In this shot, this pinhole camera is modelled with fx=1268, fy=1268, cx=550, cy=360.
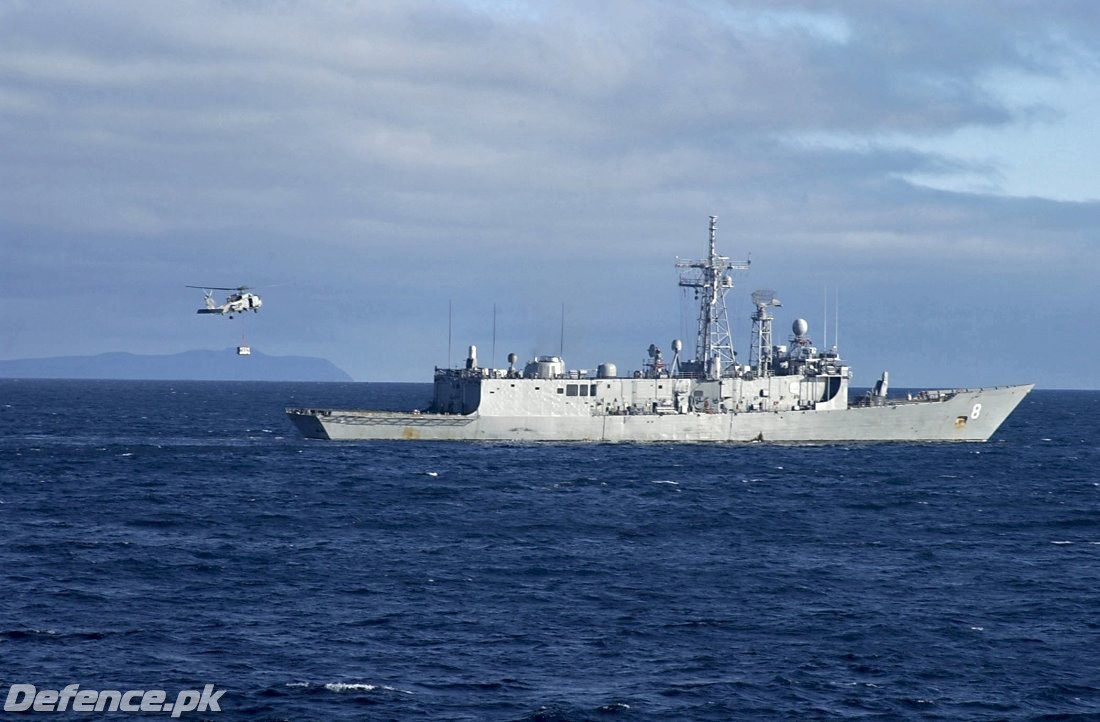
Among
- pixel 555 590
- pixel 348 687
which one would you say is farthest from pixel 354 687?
pixel 555 590

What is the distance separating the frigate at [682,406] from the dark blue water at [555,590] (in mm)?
11354

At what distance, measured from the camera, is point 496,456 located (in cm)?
6950

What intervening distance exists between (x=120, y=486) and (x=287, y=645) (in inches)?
1187

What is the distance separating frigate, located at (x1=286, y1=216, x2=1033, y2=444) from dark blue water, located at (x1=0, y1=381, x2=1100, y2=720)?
1135cm

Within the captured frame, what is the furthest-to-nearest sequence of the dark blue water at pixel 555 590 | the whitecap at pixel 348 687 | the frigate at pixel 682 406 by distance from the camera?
1. the frigate at pixel 682 406
2. the dark blue water at pixel 555 590
3. the whitecap at pixel 348 687

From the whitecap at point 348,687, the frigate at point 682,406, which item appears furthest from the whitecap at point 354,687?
the frigate at point 682,406

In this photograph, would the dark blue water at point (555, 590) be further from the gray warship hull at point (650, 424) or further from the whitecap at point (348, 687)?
the gray warship hull at point (650, 424)

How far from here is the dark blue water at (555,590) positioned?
2536cm

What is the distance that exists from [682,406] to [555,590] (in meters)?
43.7

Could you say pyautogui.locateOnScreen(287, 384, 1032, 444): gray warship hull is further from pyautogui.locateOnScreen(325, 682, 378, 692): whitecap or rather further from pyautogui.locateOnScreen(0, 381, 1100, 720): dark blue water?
pyautogui.locateOnScreen(325, 682, 378, 692): whitecap

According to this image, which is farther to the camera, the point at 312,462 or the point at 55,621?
the point at 312,462

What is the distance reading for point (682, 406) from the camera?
76875 millimetres

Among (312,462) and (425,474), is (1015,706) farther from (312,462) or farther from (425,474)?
(312,462)

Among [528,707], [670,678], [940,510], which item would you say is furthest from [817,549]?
[528,707]
